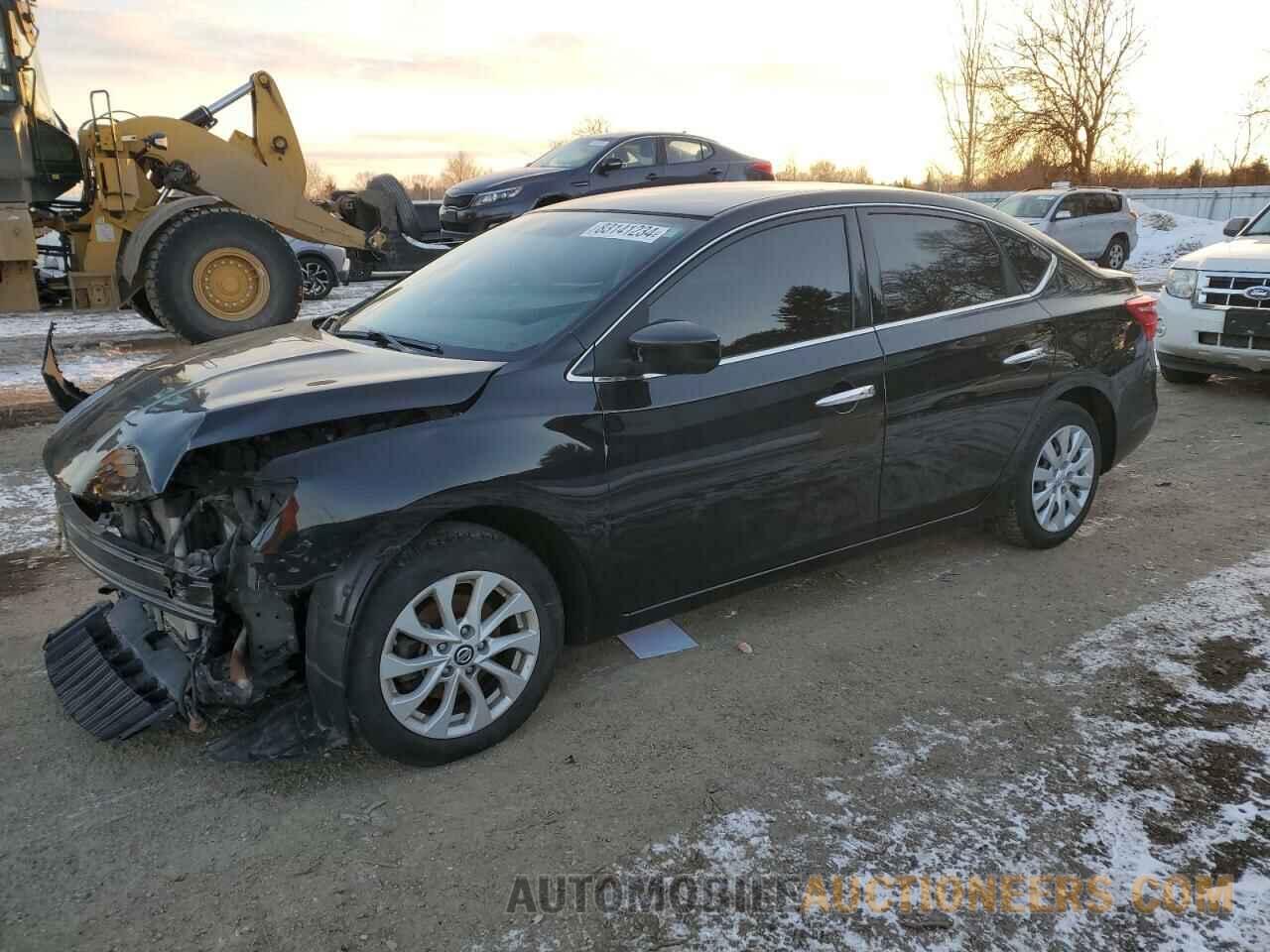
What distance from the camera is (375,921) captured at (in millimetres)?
2369

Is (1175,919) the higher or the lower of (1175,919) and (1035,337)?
the lower

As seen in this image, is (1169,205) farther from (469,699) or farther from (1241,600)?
(469,699)

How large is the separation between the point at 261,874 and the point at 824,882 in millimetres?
1440

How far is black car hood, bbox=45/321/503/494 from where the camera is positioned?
273cm

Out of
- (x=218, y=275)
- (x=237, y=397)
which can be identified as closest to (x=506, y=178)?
(x=218, y=275)

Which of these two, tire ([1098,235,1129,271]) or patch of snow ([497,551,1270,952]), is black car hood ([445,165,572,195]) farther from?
tire ([1098,235,1129,271])

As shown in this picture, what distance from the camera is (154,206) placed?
428 inches

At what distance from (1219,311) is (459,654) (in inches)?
289

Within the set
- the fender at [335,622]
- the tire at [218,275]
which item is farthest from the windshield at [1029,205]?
the fender at [335,622]

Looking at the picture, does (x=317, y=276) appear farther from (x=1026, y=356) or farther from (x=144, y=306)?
(x=1026, y=356)

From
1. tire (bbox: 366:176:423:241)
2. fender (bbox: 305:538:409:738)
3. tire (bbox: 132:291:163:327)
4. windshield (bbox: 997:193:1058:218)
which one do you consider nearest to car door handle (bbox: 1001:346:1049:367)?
fender (bbox: 305:538:409:738)

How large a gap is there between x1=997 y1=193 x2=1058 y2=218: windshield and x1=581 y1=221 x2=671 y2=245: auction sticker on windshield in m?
16.8

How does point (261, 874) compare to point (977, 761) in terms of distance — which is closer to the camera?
point (261, 874)

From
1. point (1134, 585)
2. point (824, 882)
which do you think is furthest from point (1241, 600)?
point (824, 882)
